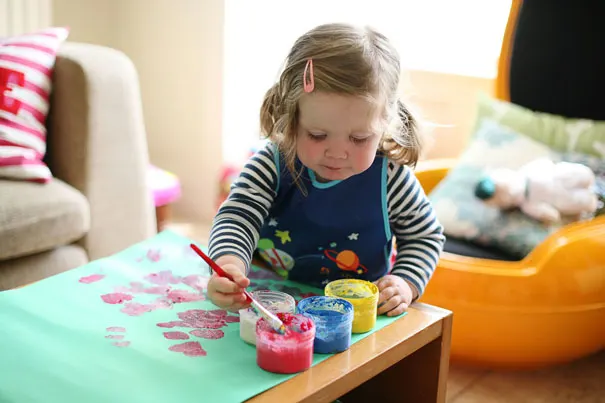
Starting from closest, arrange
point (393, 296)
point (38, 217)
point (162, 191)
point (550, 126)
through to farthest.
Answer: point (393, 296) < point (38, 217) < point (550, 126) < point (162, 191)

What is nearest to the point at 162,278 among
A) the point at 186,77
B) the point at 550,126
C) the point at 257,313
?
the point at 257,313

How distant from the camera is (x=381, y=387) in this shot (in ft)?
3.70

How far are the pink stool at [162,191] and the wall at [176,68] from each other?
460 mm

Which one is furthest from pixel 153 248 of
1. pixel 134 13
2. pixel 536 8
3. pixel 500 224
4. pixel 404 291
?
pixel 134 13

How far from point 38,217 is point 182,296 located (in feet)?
2.05

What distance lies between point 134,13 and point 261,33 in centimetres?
58

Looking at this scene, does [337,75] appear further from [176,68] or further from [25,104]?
[176,68]

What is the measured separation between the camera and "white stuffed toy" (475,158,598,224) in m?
1.78

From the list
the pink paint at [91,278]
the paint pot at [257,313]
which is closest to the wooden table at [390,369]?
the paint pot at [257,313]

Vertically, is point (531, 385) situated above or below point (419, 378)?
below

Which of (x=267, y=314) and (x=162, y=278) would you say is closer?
(x=267, y=314)

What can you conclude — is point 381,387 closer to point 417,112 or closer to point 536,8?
point 417,112

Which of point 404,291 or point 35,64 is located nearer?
point 404,291

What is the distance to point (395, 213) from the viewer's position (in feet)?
3.95
